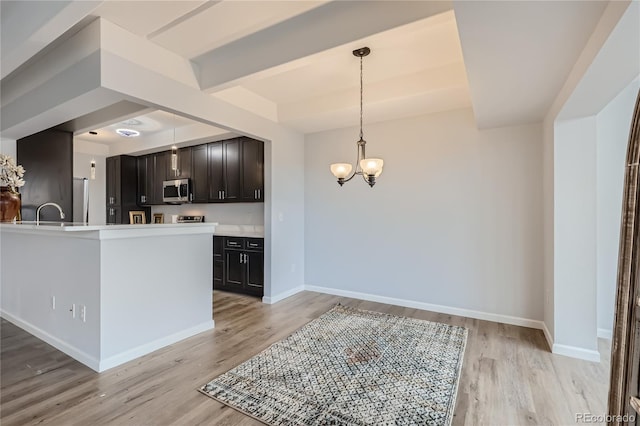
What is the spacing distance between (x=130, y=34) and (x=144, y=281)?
2168mm

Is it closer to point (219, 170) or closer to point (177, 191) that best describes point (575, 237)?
point (219, 170)

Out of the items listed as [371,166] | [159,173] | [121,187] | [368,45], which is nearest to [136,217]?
[121,187]

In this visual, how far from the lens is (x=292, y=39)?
8.66ft

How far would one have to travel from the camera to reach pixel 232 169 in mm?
5012

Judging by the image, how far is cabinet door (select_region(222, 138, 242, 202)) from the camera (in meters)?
4.94

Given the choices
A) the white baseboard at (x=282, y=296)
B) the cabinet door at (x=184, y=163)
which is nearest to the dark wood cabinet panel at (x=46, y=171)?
the cabinet door at (x=184, y=163)

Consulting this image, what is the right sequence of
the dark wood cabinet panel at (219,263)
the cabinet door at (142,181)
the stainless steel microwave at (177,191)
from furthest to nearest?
the cabinet door at (142,181), the stainless steel microwave at (177,191), the dark wood cabinet panel at (219,263)

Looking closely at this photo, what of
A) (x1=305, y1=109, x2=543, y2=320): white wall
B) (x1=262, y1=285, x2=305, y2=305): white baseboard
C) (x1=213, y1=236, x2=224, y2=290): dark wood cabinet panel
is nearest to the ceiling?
(x1=305, y1=109, x2=543, y2=320): white wall

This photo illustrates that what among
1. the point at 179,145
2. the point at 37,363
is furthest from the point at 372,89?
the point at 37,363

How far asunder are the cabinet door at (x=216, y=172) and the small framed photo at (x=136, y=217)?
7.26 ft

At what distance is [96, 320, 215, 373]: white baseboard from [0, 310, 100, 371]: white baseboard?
8 cm

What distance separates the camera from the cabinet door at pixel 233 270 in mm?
4816

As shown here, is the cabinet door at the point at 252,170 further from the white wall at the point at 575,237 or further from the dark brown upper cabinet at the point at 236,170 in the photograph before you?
the white wall at the point at 575,237

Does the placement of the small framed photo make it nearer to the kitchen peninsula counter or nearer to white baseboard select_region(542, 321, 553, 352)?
the kitchen peninsula counter
